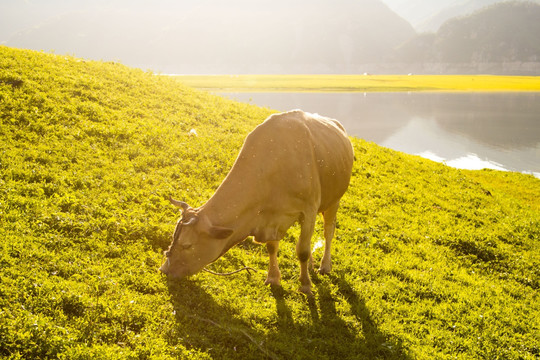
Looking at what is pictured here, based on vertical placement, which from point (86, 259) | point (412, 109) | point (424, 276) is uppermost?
point (412, 109)

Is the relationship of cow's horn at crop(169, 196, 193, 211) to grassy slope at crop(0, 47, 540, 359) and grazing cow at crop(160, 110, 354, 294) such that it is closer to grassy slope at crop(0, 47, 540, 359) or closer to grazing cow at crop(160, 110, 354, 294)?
grazing cow at crop(160, 110, 354, 294)

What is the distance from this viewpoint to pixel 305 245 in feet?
27.3

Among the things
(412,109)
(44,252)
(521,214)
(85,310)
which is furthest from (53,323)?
(412,109)

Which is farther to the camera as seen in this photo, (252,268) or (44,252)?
(252,268)

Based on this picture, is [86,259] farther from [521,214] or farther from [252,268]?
[521,214]

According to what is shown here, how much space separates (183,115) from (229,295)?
42.9 ft

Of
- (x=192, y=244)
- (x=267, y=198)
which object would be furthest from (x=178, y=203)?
(x=267, y=198)

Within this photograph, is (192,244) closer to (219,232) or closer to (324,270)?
(219,232)

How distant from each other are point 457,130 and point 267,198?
1744 inches

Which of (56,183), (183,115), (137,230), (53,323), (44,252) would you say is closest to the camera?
(53,323)

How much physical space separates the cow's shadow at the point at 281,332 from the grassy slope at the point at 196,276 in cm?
3

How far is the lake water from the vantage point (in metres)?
33.7

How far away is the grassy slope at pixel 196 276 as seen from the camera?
22.3 feet

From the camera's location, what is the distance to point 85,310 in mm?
6691
